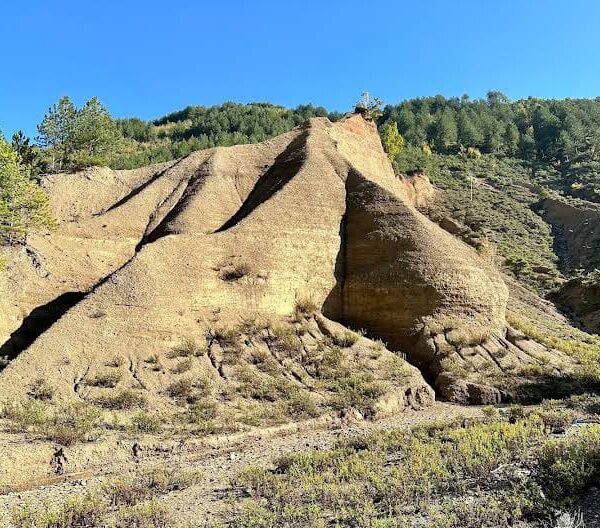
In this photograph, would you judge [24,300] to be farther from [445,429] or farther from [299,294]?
[445,429]

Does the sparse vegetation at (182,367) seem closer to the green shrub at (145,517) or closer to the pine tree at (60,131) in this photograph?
the green shrub at (145,517)

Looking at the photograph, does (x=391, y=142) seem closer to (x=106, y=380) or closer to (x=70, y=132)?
(x=70, y=132)

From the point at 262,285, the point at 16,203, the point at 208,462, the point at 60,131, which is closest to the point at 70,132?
the point at 60,131

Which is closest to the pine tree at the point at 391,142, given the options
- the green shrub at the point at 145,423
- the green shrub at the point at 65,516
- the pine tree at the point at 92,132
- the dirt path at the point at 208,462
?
the pine tree at the point at 92,132

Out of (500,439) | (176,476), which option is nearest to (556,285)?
(500,439)

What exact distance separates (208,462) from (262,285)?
1028cm

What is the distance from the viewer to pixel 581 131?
89438 mm

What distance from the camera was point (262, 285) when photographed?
74.8 feet

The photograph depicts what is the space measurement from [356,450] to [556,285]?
41.6 m

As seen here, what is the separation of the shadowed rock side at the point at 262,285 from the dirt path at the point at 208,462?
6.27 feet

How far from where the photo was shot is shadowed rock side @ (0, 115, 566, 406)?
18.6 meters

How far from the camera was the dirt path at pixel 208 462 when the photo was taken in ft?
33.9

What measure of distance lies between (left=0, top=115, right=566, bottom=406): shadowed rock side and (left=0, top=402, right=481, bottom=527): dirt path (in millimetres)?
1910

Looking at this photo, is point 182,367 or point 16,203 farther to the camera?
point 16,203
